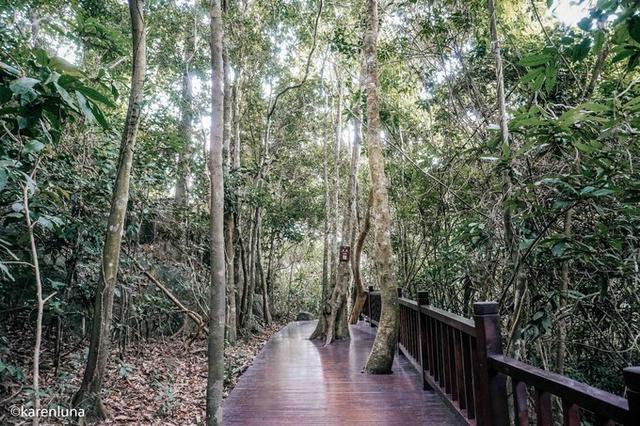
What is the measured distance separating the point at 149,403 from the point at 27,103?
3.38 meters

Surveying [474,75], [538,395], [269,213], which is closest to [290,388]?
[538,395]

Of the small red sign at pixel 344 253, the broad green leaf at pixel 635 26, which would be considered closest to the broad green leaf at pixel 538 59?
the broad green leaf at pixel 635 26

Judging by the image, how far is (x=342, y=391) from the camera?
380 cm

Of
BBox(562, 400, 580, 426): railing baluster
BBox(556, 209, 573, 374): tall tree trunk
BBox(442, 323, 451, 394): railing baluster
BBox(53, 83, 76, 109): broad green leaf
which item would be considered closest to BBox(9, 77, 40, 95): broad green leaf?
BBox(53, 83, 76, 109): broad green leaf

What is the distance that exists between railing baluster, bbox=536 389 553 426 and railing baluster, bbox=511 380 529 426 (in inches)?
6.5

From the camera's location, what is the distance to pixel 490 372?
76.0 inches

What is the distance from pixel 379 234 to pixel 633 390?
3507 mm

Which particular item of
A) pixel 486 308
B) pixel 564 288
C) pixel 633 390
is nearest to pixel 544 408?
pixel 486 308

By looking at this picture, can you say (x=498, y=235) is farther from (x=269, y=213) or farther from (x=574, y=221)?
(x=269, y=213)

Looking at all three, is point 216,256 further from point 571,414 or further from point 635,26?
point 635,26

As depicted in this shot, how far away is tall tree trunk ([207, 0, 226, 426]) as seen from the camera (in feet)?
8.79

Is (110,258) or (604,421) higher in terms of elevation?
Answer: (110,258)

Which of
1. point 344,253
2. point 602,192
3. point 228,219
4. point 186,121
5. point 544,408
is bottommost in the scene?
point 544,408

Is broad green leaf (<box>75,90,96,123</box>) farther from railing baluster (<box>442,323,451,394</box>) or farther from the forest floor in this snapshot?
railing baluster (<box>442,323,451,394</box>)
